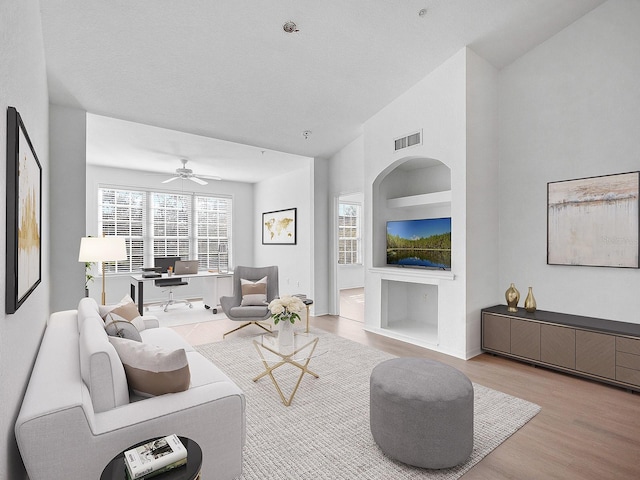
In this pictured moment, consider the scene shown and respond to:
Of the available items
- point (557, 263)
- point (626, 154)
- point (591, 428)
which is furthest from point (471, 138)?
point (591, 428)

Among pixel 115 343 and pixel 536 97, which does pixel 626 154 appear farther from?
pixel 115 343

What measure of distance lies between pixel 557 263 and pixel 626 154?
1.24 m

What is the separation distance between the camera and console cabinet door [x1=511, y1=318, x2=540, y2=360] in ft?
11.7

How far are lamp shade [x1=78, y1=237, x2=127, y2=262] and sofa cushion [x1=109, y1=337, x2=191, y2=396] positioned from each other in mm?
2297

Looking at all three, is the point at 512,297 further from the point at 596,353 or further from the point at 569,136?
the point at 569,136

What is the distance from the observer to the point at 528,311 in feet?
12.7

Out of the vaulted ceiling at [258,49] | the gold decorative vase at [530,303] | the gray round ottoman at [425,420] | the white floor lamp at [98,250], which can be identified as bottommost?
the gray round ottoman at [425,420]

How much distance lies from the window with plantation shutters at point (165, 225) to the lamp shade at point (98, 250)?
3.53 m

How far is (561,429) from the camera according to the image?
8.06 ft

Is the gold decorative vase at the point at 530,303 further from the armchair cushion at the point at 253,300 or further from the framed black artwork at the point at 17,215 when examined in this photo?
the framed black artwork at the point at 17,215

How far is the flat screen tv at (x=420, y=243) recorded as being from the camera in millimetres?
4336

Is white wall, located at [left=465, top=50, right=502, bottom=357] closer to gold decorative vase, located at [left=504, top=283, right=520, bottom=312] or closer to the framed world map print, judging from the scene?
gold decorative vase, located at [left=504, top=283, right=520, bottom=312]

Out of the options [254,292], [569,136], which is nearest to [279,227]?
[254,292]

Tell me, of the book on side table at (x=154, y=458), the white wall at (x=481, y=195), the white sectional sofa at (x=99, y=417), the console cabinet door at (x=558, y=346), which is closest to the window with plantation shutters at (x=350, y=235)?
the white wall at (x=481, y=195)
